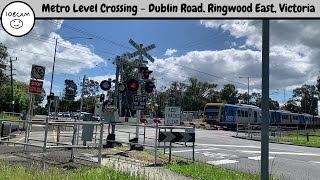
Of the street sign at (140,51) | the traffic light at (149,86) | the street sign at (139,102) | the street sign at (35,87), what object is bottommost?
the street sign at (139,102)

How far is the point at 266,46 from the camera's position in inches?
176

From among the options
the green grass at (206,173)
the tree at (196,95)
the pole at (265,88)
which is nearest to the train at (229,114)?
the green grass at (206,173)

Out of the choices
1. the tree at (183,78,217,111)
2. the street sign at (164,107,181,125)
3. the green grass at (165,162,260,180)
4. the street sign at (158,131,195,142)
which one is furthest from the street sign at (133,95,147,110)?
the tree at (183,78,217,111)

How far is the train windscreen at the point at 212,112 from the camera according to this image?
1808 inches

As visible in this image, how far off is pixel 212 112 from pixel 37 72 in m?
34.2

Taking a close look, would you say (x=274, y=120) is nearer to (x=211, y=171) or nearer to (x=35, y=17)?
(x=211, y=171)

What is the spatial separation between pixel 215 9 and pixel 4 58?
81.9m

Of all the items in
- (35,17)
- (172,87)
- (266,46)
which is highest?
(172,87)

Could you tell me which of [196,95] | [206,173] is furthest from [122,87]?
[196,95]

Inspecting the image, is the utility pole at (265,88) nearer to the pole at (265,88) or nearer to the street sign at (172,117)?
the pole at (265,88)

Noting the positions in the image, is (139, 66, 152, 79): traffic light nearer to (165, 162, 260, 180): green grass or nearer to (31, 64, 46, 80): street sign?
(31, 64, 46, 80): street sign

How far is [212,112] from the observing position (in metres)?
46.5

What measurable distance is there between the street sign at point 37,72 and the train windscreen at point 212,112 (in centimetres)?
3343

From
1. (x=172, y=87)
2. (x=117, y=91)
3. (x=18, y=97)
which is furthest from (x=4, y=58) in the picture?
(x=117, y=91)
